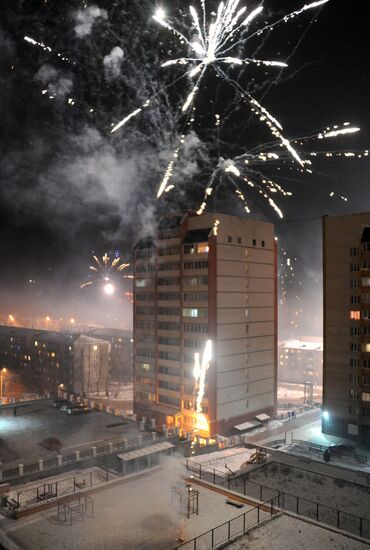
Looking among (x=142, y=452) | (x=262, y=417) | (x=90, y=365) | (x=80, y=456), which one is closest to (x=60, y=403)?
(x=80, y=456)

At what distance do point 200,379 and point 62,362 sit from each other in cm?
4965

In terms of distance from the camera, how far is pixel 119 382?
363 ft

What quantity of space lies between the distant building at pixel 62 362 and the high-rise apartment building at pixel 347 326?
183 feet

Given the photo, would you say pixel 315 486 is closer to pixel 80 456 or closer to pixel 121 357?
pixel 80 456

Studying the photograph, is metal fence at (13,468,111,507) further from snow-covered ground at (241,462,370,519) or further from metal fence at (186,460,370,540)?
snow-covered ground at (241,462,370,519)

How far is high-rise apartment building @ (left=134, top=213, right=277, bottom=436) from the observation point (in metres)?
58.2

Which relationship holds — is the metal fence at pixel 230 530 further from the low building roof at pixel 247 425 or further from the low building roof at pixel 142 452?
the low building roof at pixel 247 425

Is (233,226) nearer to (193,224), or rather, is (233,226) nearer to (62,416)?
(193,224)

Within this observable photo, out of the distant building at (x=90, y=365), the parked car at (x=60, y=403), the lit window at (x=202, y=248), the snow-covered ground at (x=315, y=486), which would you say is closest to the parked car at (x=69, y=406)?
the parked car at (x=60, y=403)

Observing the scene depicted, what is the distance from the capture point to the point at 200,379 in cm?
5859

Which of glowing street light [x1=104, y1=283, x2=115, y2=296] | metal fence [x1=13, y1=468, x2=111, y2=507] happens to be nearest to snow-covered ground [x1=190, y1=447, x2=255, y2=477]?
metal fence [x1=13, y1=468, x2=111, y2=507]

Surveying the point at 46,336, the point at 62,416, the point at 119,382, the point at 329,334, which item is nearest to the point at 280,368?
the point at 119,382

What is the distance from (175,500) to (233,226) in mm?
41512

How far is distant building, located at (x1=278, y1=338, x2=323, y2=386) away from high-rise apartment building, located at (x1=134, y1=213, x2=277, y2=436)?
161ft
